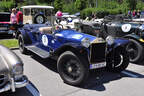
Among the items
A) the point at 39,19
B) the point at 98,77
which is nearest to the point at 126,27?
the point at 98,77

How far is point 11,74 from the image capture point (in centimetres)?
304

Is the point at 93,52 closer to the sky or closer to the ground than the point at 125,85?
closer to the sky

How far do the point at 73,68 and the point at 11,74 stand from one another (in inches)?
57.7

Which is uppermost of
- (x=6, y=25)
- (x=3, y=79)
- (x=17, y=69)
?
(x=6, y=25)

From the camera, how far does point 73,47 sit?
150 inches

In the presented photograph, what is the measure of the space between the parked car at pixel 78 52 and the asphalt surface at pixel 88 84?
9.3 inches

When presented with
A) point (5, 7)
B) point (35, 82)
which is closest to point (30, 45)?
point (35, 82)

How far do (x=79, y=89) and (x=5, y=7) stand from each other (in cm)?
2401

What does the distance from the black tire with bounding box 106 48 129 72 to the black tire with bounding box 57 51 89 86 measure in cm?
118

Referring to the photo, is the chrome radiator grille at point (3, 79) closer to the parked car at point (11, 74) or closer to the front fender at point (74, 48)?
the parked car at point (11, 74)

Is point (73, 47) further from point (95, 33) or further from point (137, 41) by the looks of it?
point (137, 41)

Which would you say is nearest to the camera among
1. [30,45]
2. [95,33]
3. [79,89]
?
[79,89]

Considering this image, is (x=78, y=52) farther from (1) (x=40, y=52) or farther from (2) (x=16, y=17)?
(2) (x=16, y=17)

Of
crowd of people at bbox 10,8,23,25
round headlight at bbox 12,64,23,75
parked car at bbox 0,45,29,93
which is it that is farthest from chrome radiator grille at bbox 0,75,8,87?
crowd of people at bbox 10,8,23,25
